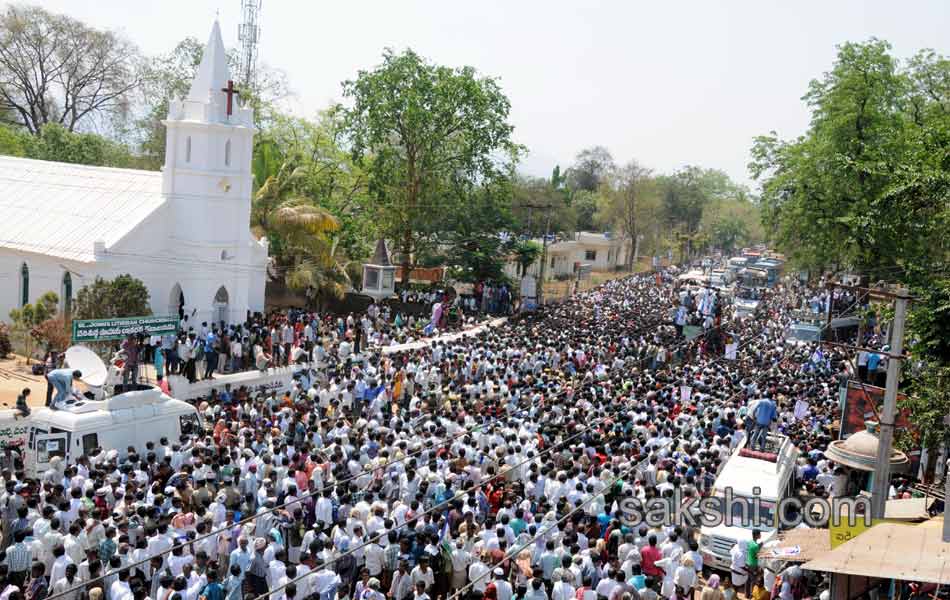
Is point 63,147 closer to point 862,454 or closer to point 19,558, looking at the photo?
point 19,558

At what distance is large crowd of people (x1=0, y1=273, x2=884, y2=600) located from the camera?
10.8 metres

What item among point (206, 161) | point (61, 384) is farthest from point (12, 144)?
point (61, 384)

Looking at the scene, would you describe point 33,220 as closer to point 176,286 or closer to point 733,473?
point 176,286

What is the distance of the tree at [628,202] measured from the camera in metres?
79.3

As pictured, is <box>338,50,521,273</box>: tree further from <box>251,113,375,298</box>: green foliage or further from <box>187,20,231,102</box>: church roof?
<box>187,20,231,102</box>: church roof

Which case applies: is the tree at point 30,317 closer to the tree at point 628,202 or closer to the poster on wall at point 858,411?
the poster on wall at point 858,411

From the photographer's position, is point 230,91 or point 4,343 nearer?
point 4,343

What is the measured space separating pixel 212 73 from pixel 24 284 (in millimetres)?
8696

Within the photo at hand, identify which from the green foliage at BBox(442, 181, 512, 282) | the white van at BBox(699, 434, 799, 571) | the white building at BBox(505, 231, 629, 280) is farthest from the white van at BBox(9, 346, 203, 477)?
the white building at BBox(505, 231, 629, 280)

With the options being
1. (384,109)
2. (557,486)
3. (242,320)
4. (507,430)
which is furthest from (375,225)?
(557,486)

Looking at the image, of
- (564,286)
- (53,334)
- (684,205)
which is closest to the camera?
(53,334)

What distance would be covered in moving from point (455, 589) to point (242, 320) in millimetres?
19476

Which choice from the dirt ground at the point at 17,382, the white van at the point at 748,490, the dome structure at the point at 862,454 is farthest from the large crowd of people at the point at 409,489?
the dirt ground at the point at 17,382

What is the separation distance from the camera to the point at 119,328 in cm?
2044
